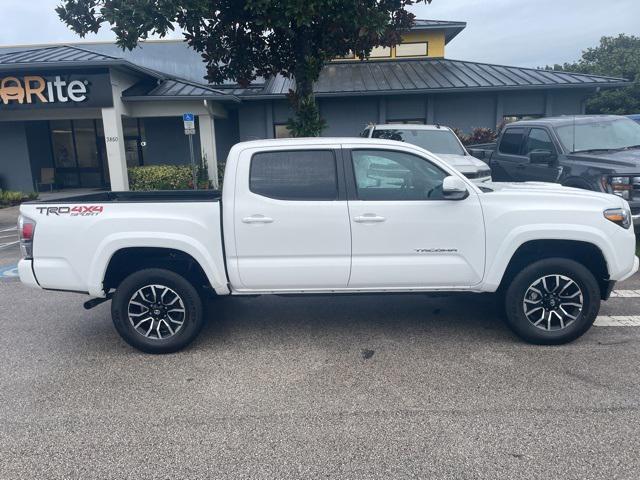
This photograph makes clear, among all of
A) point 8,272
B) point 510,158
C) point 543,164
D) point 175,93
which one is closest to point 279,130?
point 175,93

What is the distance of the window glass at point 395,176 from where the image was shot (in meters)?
4.55

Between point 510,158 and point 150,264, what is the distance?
756cm

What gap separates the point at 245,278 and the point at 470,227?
212 centimetres

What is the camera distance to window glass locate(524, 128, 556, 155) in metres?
8.56

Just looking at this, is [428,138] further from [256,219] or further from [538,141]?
[256,219]

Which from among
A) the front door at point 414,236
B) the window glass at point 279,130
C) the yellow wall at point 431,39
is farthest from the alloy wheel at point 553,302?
the yellow wall at point 431,39

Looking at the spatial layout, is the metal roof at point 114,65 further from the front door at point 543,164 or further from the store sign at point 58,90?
the front door at point 543,164

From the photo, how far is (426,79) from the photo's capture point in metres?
17.8

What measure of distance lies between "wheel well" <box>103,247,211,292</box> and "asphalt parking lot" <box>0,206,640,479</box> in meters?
0.68

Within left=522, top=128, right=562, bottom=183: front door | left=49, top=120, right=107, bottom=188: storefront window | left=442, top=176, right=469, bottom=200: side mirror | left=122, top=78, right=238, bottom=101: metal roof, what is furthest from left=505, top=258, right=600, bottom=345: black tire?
left=49, top=120, right=107, bottom=188: storefront window

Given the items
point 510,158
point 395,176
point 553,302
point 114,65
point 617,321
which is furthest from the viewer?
point 114,65

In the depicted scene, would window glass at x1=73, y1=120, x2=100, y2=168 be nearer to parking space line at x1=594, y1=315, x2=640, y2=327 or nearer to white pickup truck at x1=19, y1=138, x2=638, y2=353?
white pickup truck at x1=19, y1=138, x2=638, y2=353

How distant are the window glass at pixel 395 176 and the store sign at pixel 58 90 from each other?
42.4 ft

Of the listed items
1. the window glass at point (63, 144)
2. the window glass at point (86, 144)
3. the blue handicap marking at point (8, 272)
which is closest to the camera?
the blue handicap marking at point (8, 272)
